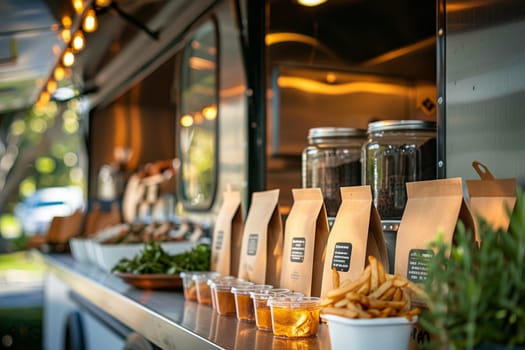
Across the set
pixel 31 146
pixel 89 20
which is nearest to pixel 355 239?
pixel 89 20

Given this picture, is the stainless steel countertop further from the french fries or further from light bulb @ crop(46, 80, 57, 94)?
light bulb @ crop(46, 80, 57, 94)

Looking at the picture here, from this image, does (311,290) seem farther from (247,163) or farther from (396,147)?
(247,163)

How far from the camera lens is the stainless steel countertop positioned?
1543 millimetres

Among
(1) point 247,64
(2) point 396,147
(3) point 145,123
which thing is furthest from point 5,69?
(2) point 396,147

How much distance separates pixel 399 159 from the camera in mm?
1897

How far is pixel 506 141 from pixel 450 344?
78 cm

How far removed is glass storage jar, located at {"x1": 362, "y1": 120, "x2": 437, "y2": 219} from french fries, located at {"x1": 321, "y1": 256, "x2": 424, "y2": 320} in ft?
1.81

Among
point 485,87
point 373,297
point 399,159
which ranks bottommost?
point 373,297

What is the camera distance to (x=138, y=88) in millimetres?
5965

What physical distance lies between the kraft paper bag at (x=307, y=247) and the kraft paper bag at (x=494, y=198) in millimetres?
510

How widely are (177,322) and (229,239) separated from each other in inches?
24.2

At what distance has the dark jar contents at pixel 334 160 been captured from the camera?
215 cm

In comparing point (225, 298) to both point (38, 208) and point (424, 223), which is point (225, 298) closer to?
point (424, 223)

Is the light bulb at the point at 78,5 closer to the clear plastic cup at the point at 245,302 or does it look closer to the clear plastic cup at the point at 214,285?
the clear plastic cup at the point at 214,285
